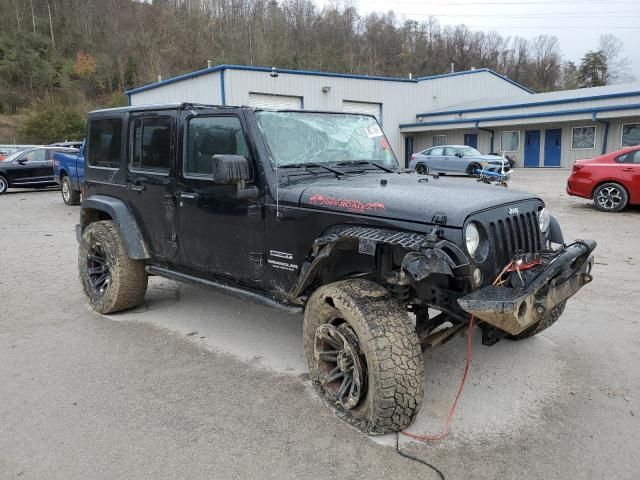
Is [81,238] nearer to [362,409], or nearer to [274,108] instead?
[274,108]

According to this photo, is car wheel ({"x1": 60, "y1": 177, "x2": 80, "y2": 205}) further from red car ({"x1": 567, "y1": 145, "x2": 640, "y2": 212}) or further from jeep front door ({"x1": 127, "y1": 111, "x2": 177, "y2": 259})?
red car ({"x1": 567, "y1": 145, "x2": 640, "y2": 212})

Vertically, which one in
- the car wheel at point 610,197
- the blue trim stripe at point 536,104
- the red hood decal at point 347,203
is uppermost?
the blue trim stripe at point 536,104

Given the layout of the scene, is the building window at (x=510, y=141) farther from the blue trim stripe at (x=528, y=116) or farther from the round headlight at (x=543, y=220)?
the round headlight at (x=543, y=220)

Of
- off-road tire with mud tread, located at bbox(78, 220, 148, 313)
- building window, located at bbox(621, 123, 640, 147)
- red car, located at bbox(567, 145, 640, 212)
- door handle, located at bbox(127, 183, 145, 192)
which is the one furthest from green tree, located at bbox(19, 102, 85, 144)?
door handle, located at bbox(127, 183, 145, 192)

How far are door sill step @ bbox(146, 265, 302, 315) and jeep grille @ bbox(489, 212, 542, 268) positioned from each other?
1477 millimetres

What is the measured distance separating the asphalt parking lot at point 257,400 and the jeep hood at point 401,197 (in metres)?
1.36

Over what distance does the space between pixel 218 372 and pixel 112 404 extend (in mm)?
819

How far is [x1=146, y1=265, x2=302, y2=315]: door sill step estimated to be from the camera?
393 cm

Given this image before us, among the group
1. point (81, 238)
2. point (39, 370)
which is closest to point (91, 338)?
point (39, 370)

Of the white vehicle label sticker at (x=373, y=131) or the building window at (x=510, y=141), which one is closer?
the white vehicle label sticker at (x=373, y=131)

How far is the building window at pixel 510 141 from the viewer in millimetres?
30641

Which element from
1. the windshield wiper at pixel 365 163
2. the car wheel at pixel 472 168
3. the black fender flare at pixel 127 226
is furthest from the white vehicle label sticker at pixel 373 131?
the car wheel at pixel 472 168

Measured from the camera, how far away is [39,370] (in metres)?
4.21

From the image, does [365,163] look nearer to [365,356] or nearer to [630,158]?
[365,356]
